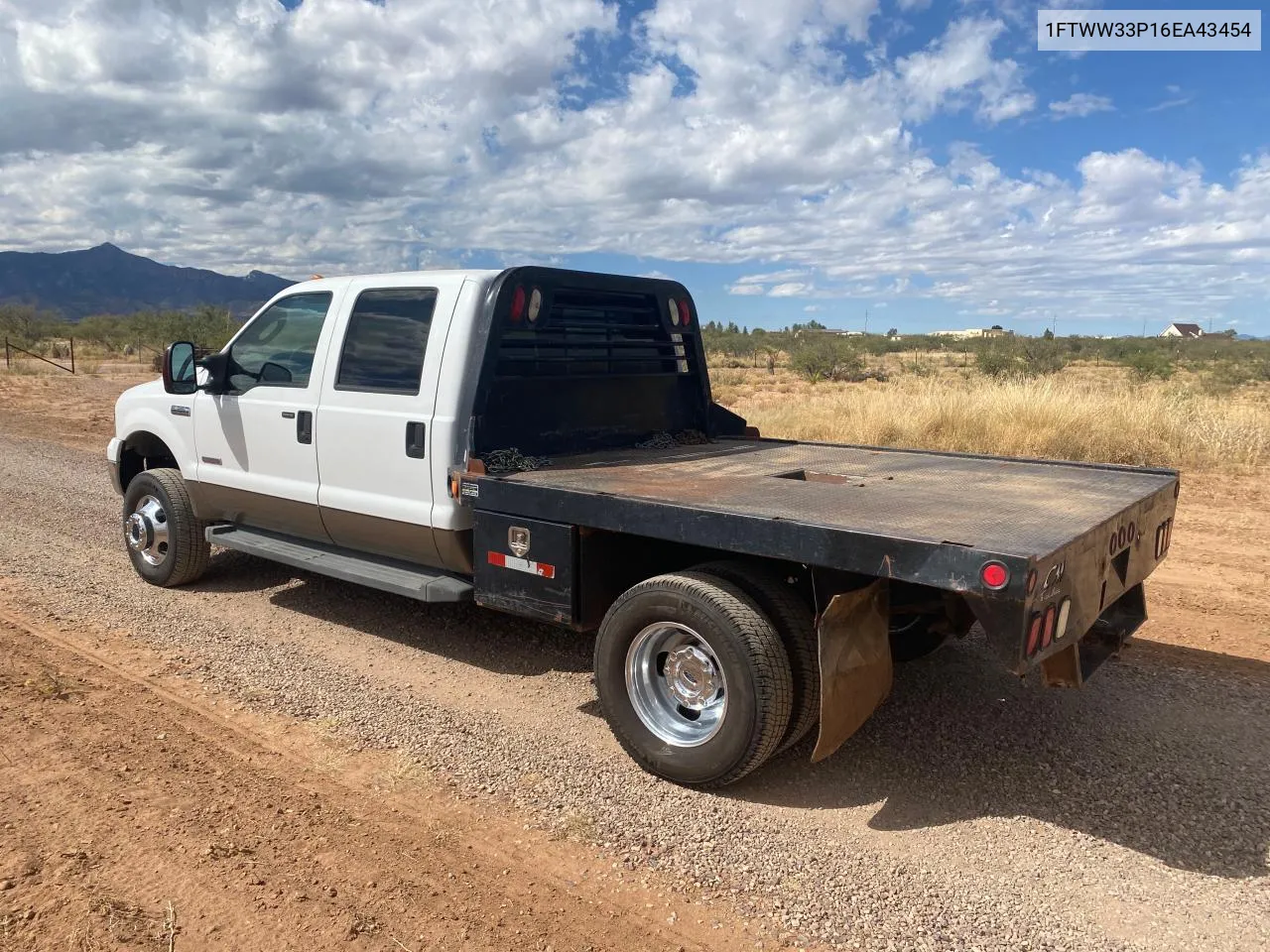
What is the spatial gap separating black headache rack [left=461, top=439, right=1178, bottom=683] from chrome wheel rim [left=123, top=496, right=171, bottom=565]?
3.07 m

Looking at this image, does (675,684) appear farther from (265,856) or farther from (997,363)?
(997,363)

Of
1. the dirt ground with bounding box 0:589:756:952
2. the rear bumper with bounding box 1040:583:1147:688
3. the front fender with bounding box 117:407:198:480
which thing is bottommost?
the dirt ground with bounding box 0:589:756:952

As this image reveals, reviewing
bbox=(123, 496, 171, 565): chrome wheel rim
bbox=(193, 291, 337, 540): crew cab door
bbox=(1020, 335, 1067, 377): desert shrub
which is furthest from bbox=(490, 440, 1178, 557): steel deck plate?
bbox=(1020, 335, 1067, 377): desert shrub

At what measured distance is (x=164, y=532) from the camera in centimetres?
642

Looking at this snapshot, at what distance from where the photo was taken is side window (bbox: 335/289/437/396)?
194 inches

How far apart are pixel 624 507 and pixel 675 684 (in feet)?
2.53

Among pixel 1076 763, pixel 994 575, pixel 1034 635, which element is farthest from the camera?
pixel 1076 763

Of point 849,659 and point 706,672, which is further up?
point 849,659

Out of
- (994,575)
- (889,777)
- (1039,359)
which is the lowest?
(889,777)

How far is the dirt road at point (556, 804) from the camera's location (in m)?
2.91

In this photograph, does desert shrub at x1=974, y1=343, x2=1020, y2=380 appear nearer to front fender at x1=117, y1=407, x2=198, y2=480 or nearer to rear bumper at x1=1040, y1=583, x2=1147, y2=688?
rear bumper at x1=1040, y1=583, x2=1147, y2=688

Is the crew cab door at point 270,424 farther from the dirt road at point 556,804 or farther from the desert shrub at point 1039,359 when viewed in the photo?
the desert shrub at point 1039,359

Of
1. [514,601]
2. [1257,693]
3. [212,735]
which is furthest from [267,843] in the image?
[1257,693]

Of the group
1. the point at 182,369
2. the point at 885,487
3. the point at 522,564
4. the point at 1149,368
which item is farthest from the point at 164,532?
the point at 1149,368
